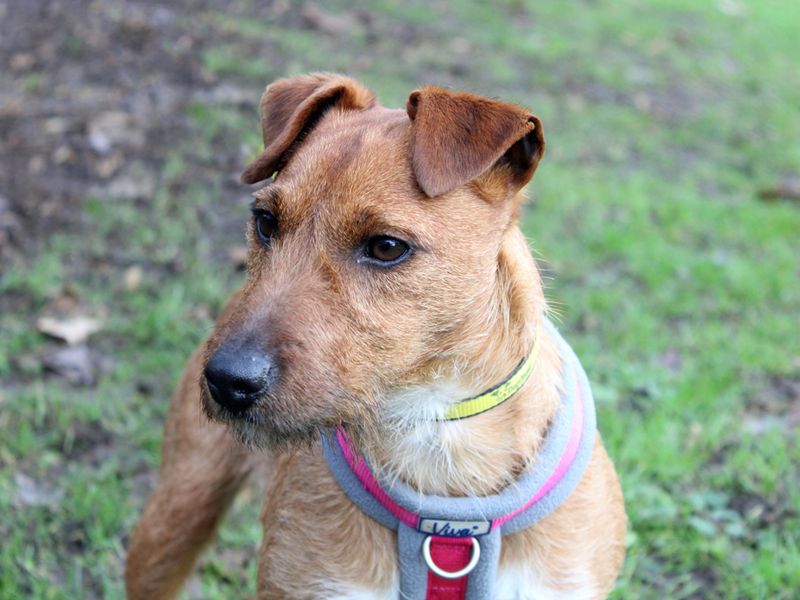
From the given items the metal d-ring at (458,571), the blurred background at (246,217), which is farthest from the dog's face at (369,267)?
the blurred background at (246,217)

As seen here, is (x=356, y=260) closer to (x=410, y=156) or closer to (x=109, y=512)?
(x=410, y=156)

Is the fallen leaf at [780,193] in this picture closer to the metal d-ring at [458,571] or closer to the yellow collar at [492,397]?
the yellow collar at [492,397]

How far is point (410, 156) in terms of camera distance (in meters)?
2.46

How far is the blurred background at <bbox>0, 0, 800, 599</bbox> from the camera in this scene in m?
3.85

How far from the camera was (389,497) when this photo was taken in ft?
8.46

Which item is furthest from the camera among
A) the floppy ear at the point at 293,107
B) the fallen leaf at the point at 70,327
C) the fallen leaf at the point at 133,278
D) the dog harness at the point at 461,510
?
the fallen leaf at the point at 133,278

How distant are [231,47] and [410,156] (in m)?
5.92

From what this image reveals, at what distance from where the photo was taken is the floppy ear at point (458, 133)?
7.82 ft

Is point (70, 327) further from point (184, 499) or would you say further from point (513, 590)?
point (513, 590)

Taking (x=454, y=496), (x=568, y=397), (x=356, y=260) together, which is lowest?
(x=454, y=496)

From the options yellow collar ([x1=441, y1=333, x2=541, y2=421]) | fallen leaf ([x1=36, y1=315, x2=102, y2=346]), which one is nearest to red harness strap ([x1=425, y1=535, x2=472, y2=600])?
yellow collar ([x1=441, y1=333, x2=541, y2=421])

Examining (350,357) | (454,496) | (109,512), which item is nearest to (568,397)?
(454,496)

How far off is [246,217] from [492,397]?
3.56 m

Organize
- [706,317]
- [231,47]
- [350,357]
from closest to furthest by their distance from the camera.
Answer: [350,357] → [706,317] → [231,47]
